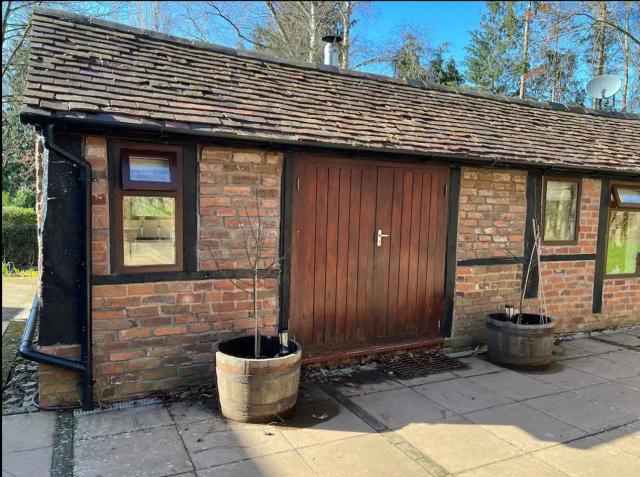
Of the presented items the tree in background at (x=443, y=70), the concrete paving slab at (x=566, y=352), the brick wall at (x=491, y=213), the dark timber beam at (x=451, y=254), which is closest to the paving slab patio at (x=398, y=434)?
the concrete paving slab at (x=566, y=352)

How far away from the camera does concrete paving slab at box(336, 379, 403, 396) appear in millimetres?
4498

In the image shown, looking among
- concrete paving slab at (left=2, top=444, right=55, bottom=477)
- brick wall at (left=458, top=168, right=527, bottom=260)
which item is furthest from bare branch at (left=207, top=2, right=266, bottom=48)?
concrete paving slab at (left=2, top=444, right=55, bottom=477)

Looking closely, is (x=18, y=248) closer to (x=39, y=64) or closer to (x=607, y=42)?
(x=39, y=64)

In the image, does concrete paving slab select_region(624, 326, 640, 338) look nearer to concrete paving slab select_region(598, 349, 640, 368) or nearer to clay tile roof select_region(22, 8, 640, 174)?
concrete paving slab select_region(598, 349, 640, 368)

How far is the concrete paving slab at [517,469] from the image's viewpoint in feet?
10.5

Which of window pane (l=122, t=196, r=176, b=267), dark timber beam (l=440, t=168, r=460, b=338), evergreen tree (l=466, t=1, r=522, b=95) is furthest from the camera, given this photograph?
evergreen tree (l=466, t=1, r=522, b=95)

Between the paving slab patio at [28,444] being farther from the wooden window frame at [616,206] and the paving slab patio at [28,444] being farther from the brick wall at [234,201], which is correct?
the wooden window frame at [616,206]

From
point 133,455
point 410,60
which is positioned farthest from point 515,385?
point 410,60

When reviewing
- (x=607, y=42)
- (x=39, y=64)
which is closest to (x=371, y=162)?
(x=39, y=64)

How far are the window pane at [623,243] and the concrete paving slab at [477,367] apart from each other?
2.97m

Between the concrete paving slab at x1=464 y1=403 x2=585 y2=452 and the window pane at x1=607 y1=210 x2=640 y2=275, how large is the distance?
3.96m

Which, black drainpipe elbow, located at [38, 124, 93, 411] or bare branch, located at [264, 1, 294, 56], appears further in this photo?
bare branch, located at [264, 1, 294, 56]

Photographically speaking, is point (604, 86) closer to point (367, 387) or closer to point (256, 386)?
point (367, 387)

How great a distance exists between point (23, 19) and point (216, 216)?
45.6ft
